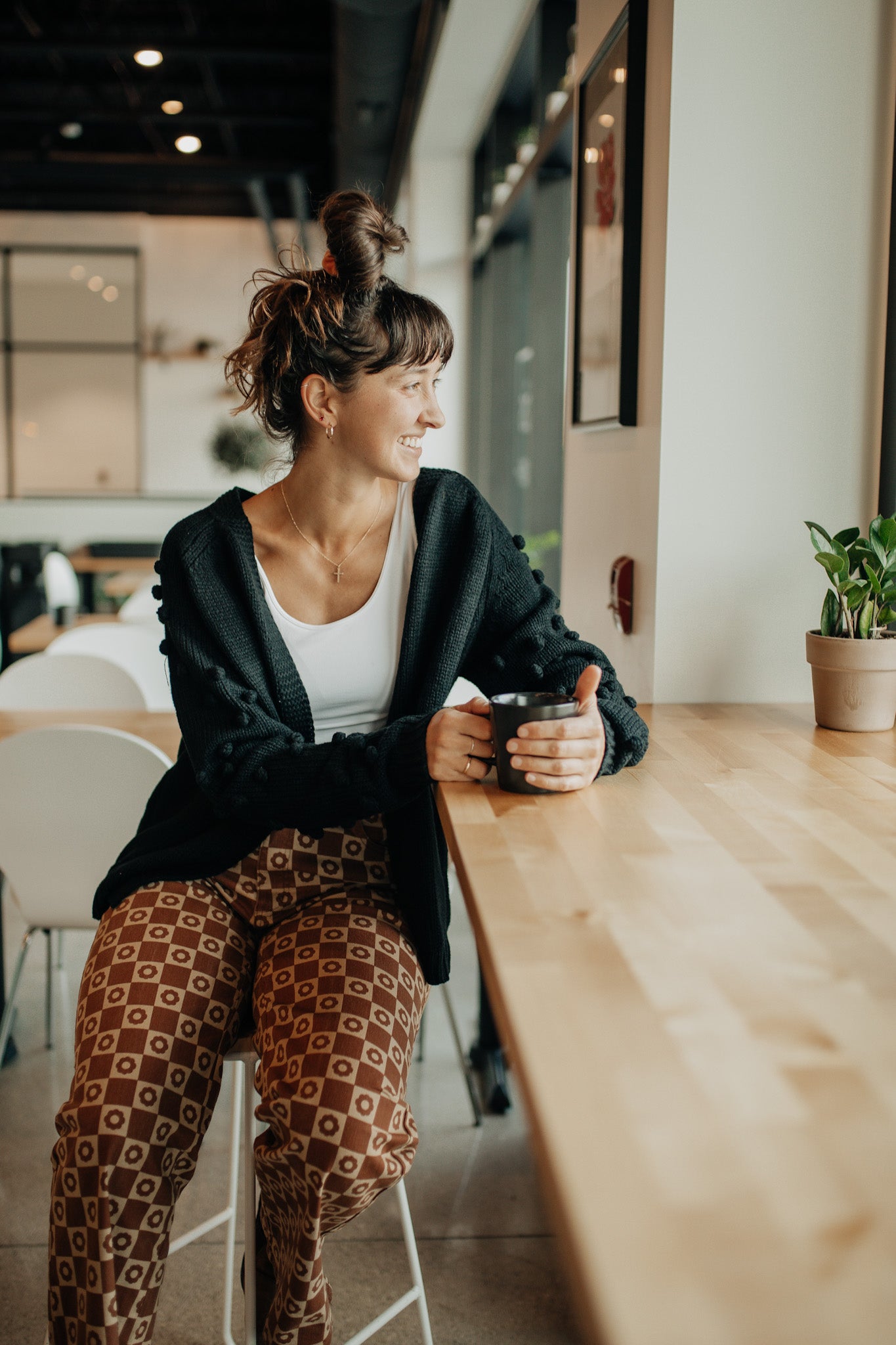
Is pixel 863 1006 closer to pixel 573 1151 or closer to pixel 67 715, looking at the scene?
pixel 573 1151

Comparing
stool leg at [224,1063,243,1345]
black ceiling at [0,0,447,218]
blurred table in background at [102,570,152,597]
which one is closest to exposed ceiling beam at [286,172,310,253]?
black ceiling at [0,0,447,218]

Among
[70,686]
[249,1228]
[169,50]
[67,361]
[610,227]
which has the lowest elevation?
[249,1228]

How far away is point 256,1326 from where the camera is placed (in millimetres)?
1360

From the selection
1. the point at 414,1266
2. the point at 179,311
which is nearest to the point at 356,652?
the point at 414,1266

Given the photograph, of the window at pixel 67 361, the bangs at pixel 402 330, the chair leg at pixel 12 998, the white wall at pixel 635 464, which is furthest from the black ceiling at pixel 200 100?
the chair leg at pixel 12 998

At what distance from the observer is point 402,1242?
192 centimetres

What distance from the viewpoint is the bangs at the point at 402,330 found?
1574 millimetres

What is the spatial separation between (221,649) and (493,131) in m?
4.54

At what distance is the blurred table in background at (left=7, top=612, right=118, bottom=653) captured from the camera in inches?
153

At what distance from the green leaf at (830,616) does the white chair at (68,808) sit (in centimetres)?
111

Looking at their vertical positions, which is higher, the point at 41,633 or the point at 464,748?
the point at 464,748

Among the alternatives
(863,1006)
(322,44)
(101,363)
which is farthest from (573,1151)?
(101,363)

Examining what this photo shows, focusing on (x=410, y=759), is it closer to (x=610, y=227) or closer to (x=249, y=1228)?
(x=249, y=1228)

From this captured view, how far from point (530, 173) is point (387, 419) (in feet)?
9.67
